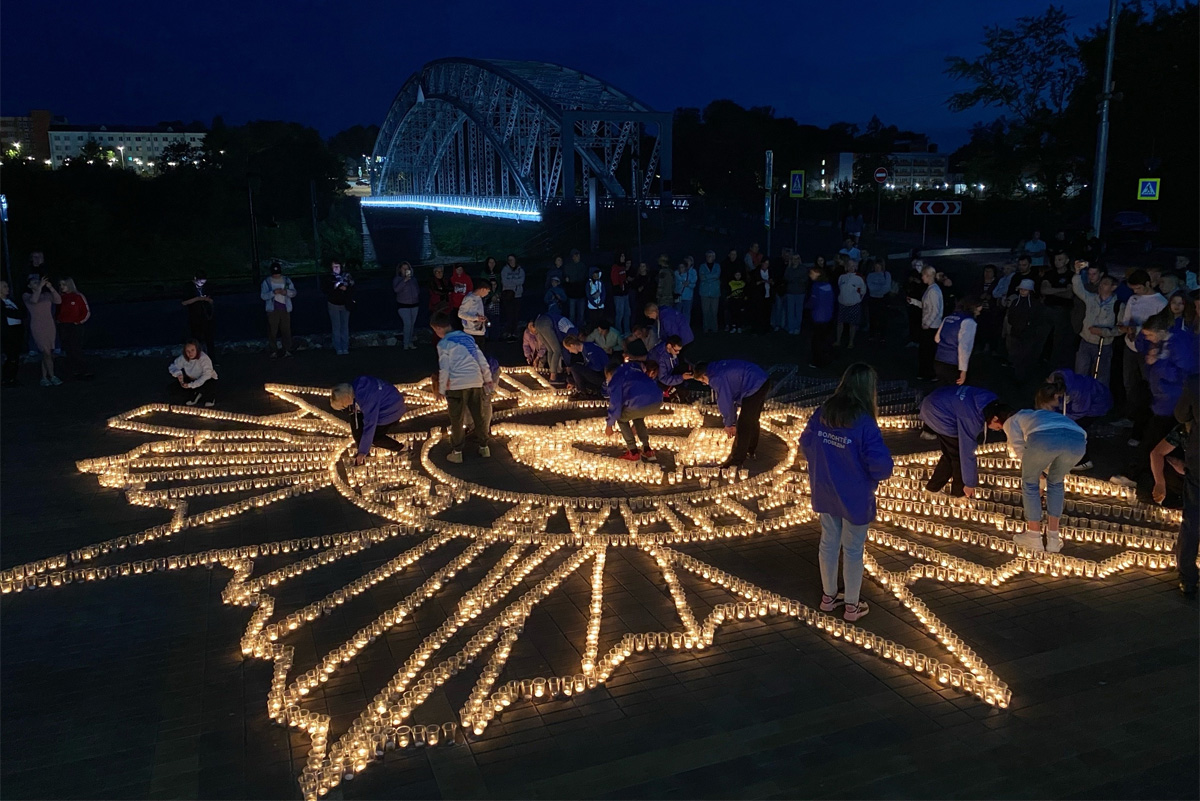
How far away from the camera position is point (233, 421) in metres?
12.4

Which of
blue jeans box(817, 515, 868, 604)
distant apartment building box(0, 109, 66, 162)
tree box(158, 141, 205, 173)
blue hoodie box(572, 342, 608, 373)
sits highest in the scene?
distant apartment building box(0, 109, 66, 162)

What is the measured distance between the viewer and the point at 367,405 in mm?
9398

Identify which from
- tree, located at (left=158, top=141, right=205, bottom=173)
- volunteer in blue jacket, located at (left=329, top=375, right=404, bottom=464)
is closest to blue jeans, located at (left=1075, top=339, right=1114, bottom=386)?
volunteer in blue jacket, located at (left=329, top=375, right=404, bottom=464)

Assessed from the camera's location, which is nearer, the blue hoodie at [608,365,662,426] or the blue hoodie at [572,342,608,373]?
the blue hoodie at [608,365,662,426]

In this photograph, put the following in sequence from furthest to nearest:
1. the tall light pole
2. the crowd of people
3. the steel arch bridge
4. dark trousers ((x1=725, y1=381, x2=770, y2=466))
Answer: the steel arch bridge → the tall light pole → dark trousers ((x1=725, y1=381, x2=770, y2=466)) → the crowd of people

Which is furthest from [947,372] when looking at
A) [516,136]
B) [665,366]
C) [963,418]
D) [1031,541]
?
[516,136]

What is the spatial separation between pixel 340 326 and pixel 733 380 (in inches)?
382

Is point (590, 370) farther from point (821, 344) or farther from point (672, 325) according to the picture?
point (821, 344)

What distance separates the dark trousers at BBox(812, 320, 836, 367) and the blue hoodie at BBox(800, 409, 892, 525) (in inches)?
358

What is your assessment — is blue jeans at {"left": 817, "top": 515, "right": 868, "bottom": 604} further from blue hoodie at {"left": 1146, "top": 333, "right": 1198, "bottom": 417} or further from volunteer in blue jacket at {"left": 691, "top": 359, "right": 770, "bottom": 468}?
blue hoodie at {"left": 1146, "top": 333, "right": 1198, "bottom": 417}

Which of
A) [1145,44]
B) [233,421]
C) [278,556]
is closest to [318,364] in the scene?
[233,421]

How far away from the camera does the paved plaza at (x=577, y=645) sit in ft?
15.6

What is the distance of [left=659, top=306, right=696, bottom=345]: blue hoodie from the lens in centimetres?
1262

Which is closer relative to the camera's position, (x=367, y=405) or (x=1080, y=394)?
(x=1080, y=394)
